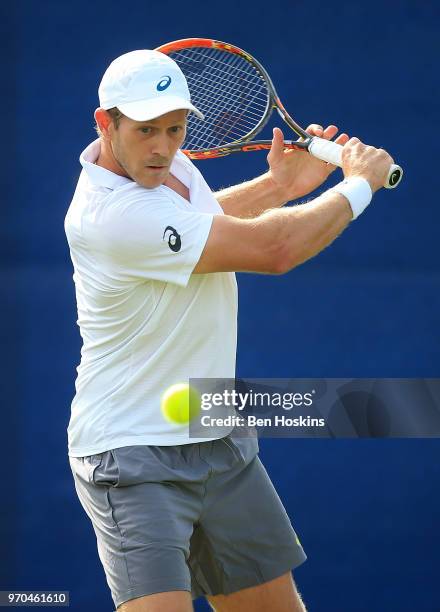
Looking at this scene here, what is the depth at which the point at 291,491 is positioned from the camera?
185 inches

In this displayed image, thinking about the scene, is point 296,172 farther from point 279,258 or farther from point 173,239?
point 173,239

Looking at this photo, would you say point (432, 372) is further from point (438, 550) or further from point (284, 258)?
point (284, 258)

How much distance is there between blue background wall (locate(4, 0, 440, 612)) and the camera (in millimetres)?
4602

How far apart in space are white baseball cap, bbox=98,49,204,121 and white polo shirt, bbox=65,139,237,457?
0.18 m

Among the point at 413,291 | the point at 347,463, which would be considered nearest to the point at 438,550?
the point at 347,463

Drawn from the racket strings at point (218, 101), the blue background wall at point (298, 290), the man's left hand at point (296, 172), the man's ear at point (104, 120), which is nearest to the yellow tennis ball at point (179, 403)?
the man's ear at point (104, 120)

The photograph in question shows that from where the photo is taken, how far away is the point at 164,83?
3250 millimetres

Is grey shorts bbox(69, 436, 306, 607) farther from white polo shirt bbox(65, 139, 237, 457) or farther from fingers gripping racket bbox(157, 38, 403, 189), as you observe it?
fingers gripping racket bbox(157, 38, 403, 189)

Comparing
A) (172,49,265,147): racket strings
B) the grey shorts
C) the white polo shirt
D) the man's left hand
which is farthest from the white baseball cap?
the grey shorts

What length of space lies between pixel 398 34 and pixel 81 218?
5.94ft

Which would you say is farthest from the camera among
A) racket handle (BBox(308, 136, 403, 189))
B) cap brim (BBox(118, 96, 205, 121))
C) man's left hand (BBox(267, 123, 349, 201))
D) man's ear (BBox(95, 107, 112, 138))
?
man's left hand (BBox(267, 123, 349, 201))

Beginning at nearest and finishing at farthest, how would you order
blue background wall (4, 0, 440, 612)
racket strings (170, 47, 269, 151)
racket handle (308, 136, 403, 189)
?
racket handle (308, 136, 403, 189) < racket strings (170, 47, 269, 151) < blue background wall (4, 0, 440, 612)

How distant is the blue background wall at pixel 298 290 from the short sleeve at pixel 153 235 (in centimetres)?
141

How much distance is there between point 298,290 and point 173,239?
1556 mm
